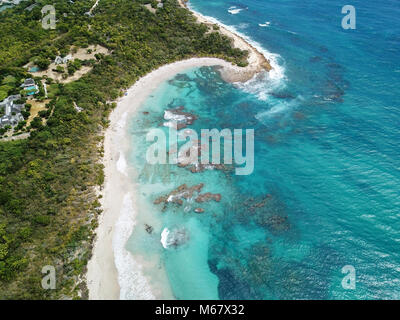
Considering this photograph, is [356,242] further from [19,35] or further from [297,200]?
[19,35]

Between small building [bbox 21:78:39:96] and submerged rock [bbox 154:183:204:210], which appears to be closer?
submerged rock [bbox 154:183:204:210]

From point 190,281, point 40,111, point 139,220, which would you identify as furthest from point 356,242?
point 40,111

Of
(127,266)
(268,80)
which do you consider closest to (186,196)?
(127,266)

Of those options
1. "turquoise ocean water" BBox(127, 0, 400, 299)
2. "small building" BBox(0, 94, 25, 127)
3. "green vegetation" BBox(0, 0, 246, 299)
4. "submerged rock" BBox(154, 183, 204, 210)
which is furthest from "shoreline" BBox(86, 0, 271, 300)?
"small building" BBox(0, 94, 25, 127)

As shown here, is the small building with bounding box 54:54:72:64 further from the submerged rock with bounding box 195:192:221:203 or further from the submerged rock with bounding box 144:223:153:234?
the submerged rock with bounding box 195:192:221:203

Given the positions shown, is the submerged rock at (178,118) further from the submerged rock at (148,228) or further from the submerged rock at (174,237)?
the submerged rock at (174,237)

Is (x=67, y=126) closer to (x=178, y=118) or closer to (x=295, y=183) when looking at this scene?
(x=178, y=118)
